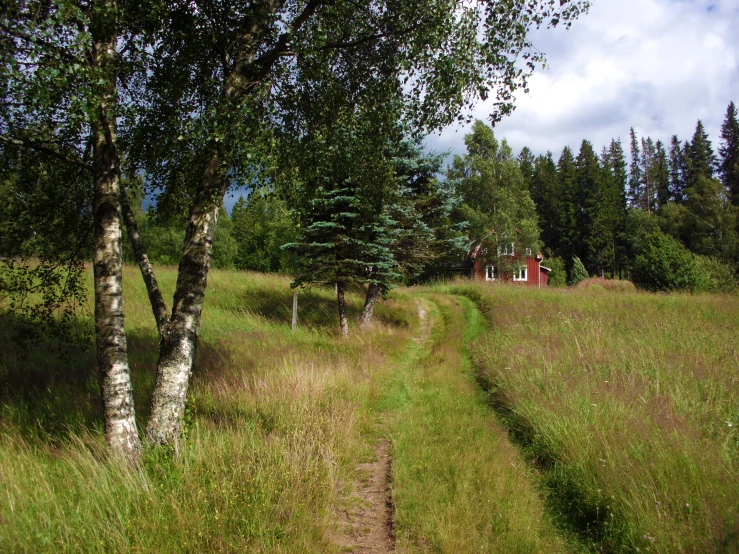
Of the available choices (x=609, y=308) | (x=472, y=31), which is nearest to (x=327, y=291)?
(x=609, y=308)

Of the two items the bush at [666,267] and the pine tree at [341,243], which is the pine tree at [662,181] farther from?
the pine tree at [341,243]

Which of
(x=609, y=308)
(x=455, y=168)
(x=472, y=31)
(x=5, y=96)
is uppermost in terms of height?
(x=455, y=168)

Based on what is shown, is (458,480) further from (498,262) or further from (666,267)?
(498,262)

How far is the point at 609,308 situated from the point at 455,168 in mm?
30134

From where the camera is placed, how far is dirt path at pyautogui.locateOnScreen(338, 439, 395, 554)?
3.76 metres

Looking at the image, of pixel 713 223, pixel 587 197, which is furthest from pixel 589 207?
pixel 713 223

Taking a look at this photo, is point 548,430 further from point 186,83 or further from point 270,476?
point 186,83

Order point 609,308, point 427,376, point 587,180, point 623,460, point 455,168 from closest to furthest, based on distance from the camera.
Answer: point 623,460 < point 427,376 < point 609,308 < point 455,168 < point 587,180

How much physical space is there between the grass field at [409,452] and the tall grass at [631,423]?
24mm

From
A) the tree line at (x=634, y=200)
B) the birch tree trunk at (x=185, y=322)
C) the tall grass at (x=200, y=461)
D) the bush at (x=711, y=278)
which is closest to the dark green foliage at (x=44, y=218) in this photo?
the tall grass at (x=200, y=461)

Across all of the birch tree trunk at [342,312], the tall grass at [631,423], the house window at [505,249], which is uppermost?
the house window at [505,249]

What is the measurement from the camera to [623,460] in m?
4.63

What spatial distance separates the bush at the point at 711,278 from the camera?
27.4m

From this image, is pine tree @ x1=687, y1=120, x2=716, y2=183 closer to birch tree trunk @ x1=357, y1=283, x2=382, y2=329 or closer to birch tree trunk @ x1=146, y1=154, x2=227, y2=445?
birch tree trunk @ x1=357, y1=283, x2=382, y2=329
